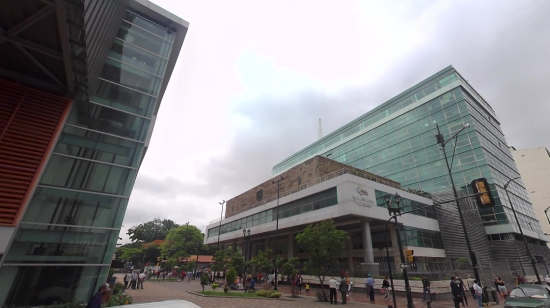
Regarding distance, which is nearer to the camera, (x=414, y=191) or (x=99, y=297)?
(x=99, y=297)

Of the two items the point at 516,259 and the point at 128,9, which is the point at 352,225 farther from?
the point at 128,9

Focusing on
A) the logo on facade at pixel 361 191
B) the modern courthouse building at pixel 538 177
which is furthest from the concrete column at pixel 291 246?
the modern courthouse building at pixel 538 177

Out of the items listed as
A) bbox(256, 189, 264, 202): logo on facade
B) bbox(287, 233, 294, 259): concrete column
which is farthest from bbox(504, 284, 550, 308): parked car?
bbox(256, 189, 264, 202): logo on facade

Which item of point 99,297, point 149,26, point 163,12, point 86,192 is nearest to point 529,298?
point 99,297

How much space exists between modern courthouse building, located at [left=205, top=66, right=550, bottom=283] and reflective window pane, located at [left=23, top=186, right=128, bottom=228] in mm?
20533

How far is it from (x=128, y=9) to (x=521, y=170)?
92.6 meters

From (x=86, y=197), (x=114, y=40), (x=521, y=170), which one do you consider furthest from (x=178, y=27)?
(x=521, y=170)

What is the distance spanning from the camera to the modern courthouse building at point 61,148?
8969 millimetres

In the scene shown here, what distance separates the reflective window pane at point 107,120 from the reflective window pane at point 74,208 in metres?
3.60

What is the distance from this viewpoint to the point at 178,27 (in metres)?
18.7

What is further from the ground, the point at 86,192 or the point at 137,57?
the point at 137,57

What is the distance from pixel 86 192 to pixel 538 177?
92514mm

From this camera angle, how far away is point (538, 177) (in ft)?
206

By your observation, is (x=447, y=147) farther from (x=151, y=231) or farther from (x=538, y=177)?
(x=151, y=231)
